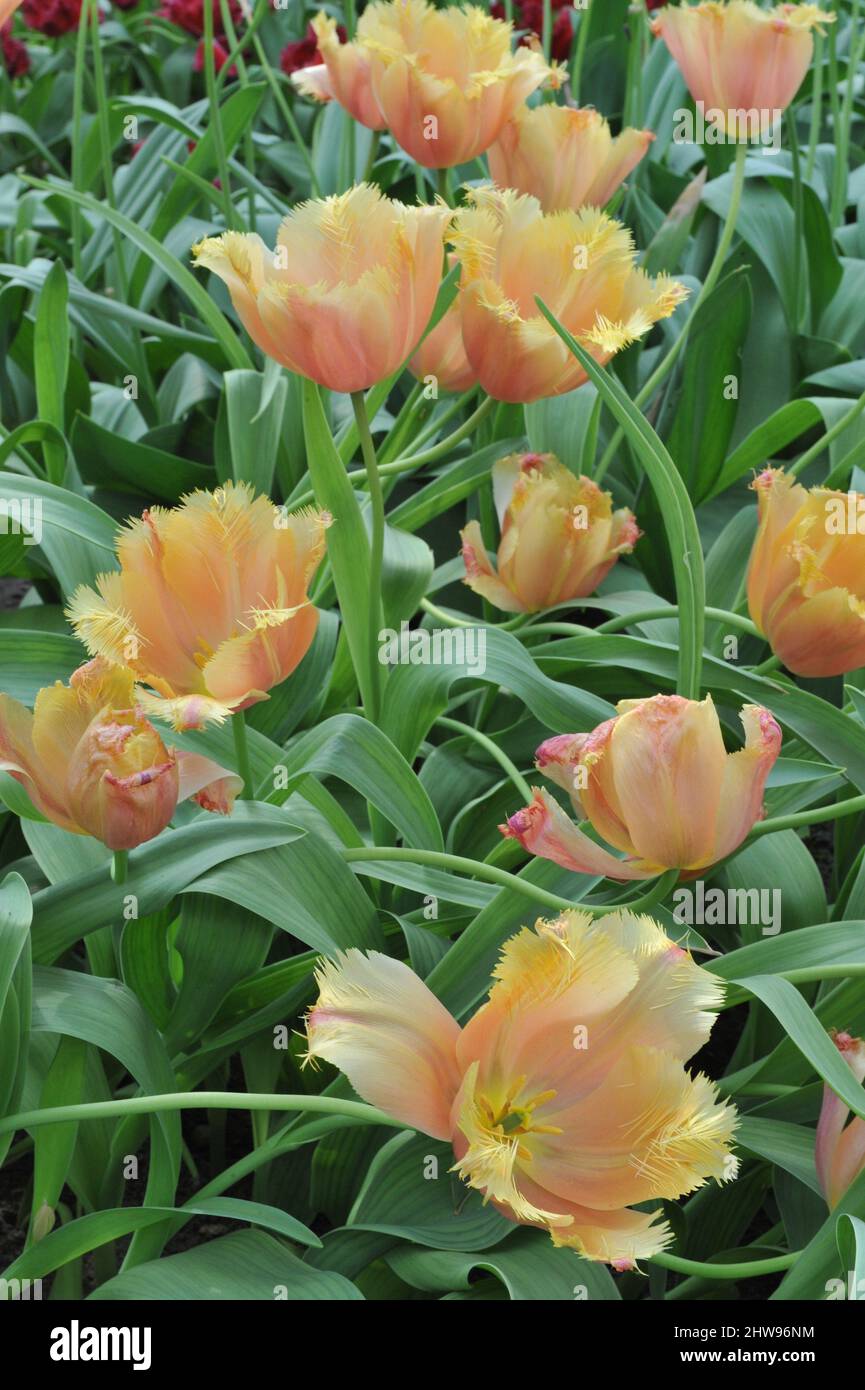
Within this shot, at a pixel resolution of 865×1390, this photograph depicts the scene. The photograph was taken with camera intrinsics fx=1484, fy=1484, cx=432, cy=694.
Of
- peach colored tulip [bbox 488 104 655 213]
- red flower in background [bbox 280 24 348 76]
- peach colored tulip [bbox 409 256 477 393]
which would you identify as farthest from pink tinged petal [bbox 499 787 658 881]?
red flower in background [bbox 280 24 348 76]

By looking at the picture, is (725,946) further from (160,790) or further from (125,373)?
(125,373)

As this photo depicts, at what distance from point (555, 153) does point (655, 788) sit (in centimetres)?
56

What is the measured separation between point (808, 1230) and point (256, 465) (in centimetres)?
67

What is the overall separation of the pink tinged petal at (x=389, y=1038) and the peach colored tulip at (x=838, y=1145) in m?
0.19

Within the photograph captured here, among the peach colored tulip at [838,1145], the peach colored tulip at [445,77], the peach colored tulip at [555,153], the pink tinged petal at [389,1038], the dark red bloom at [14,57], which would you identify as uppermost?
the dark red bloom at [14,57]

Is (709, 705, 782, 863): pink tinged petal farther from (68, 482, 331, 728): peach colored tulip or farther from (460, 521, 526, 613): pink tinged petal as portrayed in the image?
(460, 521, 526, 613): pink tinged petal

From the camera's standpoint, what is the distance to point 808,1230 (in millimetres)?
787

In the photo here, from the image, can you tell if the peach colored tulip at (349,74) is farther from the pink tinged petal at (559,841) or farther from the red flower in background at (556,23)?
the red flower in background at (556,23)

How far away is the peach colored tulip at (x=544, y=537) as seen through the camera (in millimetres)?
960

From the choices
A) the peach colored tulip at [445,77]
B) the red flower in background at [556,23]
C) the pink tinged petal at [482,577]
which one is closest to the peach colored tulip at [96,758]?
the pink tinged petal at [482,577]

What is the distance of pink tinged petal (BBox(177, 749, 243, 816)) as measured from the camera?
70 centimetres

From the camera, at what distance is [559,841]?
67 cm

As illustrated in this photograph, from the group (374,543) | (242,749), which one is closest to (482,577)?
(374,543)

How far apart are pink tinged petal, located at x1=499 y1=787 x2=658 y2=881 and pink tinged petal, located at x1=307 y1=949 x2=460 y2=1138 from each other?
0.09m
